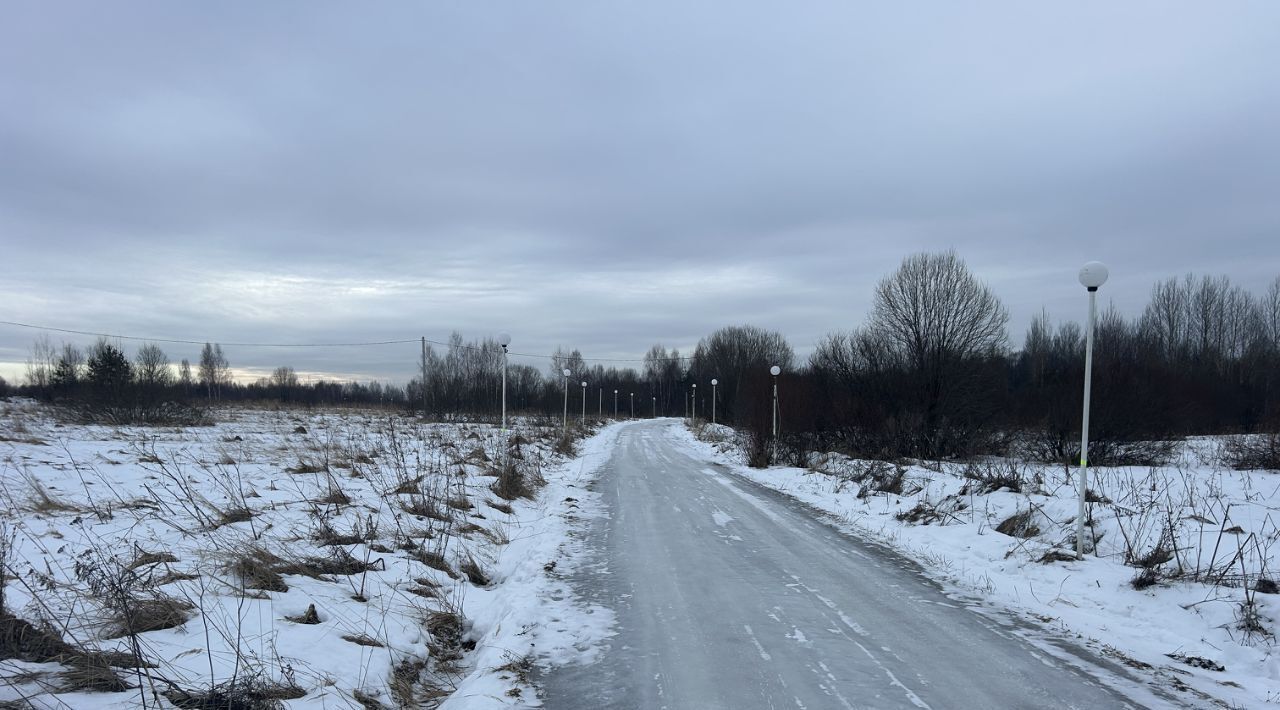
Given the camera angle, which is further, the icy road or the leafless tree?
the leafless tree

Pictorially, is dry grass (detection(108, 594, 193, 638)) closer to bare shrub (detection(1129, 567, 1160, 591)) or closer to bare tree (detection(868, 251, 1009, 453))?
bare shrub (detection(1129, 567, 1160, 591))

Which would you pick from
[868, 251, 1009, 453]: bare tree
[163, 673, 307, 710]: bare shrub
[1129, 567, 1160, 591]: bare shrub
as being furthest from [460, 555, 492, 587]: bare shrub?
[868, 251, 1009, 453]: bare tree

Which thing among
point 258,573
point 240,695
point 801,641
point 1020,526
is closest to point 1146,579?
point 1020,526

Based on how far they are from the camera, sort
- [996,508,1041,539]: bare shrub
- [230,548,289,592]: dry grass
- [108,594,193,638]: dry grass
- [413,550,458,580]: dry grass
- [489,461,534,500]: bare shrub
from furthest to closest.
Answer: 1. [489,461,534,500]: bare shrub
2. [996,508,1041,539]: bare shrub
3. [413,550,458,580]: dry grass
4. [230,548,289,592]: dry grass
5. [108,594,193,638]: dry grass

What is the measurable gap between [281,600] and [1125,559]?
345 inches

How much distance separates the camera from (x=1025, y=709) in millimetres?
4090

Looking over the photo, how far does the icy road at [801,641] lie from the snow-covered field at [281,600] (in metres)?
0.52

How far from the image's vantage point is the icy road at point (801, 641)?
14.0 feet

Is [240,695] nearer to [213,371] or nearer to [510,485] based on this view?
[510,485]

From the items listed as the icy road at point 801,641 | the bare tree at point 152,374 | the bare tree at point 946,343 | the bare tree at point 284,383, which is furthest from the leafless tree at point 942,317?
the bare tree at point 284,383

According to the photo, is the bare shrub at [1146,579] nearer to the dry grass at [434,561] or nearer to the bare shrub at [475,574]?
the bare shrub at [475,574]

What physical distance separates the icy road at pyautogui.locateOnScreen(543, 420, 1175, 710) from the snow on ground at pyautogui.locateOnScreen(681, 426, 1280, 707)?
56cm

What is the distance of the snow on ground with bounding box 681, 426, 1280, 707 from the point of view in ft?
16.9

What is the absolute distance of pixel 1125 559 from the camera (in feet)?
24.1
